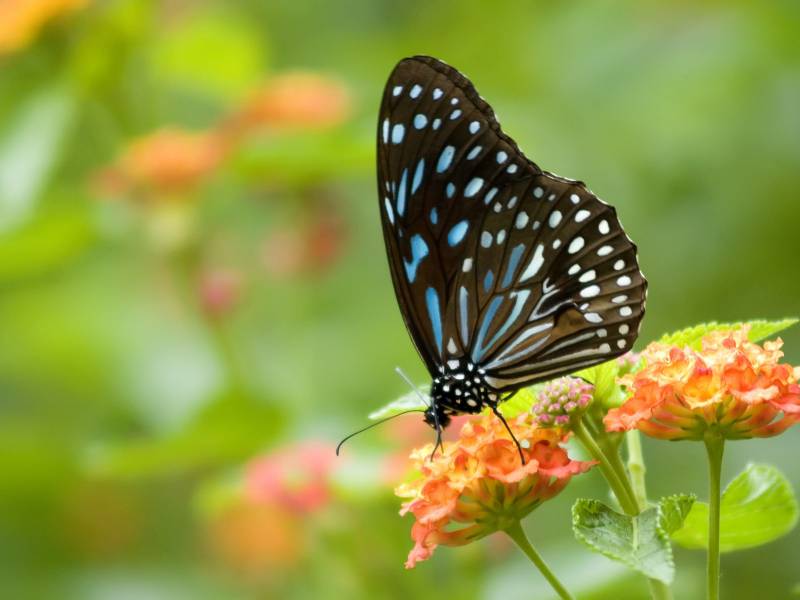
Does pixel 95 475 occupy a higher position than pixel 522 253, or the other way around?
pixel 95 475

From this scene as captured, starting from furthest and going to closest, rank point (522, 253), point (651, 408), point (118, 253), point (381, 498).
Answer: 1. point (118, 253)
2. point (381, 498)
3. point (522, 253)
4. point (651, 408)

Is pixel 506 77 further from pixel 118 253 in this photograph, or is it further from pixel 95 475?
pixel 95 475

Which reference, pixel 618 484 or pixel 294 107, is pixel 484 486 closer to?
pixel 618 484

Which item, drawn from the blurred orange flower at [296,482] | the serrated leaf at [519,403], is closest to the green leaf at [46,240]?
the blurred orange flower at [296,482]

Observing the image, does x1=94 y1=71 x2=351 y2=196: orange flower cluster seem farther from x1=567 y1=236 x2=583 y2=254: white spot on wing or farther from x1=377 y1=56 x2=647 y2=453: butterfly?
x1=567 y1=236 x2=583 y2=254: white spot on wing

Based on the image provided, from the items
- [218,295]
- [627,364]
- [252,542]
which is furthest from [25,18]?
[627,364]

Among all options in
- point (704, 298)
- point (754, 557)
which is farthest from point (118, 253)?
point (754, 557)

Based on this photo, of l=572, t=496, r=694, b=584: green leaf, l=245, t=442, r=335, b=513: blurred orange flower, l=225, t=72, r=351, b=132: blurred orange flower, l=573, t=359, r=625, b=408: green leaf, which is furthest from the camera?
l=225, t=72, r=351, b=132: blurred orange flower

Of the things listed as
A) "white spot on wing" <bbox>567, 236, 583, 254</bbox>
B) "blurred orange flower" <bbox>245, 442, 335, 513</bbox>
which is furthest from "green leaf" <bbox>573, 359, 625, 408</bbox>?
"blurred orange flower" <bbox>245, 442, 335, 513</bbox>
